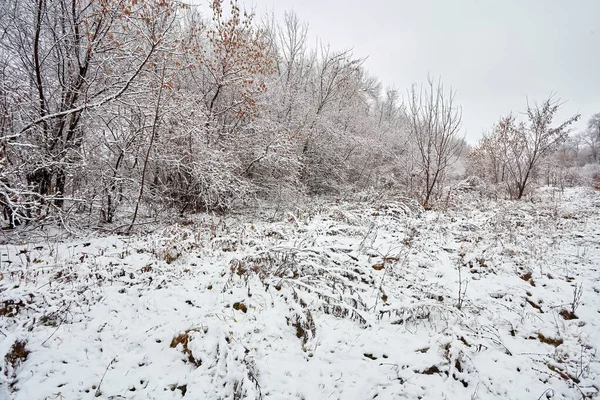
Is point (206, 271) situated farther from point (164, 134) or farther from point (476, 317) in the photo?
point (164, 134)

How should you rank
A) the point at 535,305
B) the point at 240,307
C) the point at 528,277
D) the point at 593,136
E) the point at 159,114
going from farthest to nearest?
1. the point at 593,136
2. the point at 159,114
3. the point at 528,277
4. the point at 535,305
5. the point at 240,307

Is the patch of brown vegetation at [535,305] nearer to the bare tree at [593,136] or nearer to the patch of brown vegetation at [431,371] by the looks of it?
the patch of brown vegetation at [431,371]

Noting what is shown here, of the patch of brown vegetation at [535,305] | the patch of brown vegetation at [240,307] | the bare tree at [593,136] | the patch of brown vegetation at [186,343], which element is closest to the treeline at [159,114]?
the patch of brown vegetation at [186,343]

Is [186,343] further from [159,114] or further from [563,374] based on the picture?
[159,114]

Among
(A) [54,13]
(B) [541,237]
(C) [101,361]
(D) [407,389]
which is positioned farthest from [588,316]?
(A) [54,13]

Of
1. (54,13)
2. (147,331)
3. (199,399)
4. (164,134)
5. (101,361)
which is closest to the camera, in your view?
(199,399)

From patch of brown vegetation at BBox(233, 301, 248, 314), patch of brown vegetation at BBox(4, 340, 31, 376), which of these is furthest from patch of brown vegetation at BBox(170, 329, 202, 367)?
patch of brown vegetation at BBox(4, 340, 31, 376)

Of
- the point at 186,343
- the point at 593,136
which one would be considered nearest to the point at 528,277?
the point at 186,343

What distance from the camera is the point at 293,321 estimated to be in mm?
2910

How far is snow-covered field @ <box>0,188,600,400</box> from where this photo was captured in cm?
221

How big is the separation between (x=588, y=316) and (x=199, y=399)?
414cm

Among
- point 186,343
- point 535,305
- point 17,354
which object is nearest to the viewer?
point 17,354

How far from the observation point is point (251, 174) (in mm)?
9531

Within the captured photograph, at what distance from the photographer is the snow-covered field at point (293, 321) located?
221 cm
